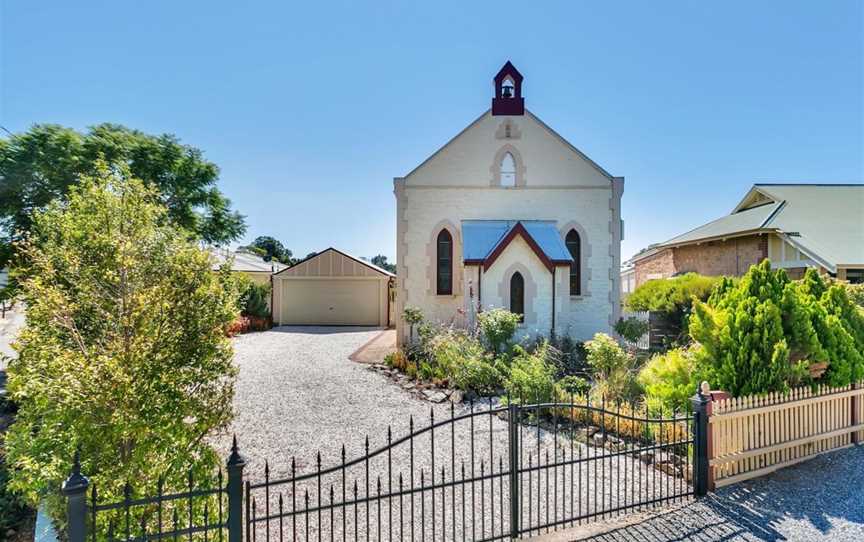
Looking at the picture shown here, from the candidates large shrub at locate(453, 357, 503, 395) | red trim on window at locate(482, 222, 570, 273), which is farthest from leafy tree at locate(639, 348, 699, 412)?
red trim on window at locate(482, 222, 570, 273)

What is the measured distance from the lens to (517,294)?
14.4 metres

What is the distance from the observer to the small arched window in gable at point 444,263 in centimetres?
1576

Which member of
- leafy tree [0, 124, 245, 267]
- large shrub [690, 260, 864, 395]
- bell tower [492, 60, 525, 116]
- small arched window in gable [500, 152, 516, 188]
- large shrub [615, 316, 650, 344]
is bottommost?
large shrub [615, 316, 650, 344]

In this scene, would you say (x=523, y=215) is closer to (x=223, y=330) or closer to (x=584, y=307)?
(x=584, y=307)

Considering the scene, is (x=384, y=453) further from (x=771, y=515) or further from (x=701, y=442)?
(x=771, y=515)

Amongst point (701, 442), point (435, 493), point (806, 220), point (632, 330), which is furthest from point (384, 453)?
point (806, 220)

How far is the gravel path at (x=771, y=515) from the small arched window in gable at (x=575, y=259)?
998 cm

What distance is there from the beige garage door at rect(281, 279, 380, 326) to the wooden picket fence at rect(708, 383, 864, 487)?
19.5 metres

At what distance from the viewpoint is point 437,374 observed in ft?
36.1

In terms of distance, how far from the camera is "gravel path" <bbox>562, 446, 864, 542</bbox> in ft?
15.1

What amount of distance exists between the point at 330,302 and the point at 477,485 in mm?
18946

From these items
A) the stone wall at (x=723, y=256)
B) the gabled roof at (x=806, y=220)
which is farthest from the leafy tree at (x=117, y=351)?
the stone wall at (x=723, y=256)

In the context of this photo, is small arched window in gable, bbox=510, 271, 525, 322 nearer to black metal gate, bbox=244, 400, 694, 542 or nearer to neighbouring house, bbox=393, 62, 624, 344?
neighbouring house, bbox=393, 62, 624, 344

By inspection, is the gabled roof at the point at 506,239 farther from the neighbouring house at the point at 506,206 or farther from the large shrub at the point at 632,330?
the large shrub at the point at 632,330
